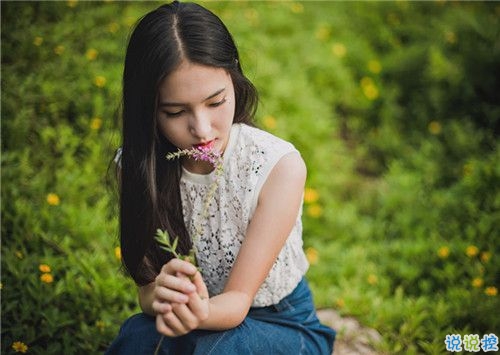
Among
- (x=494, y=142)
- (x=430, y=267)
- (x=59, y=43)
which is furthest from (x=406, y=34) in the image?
(x=59, y=43)

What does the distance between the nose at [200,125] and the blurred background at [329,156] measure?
0.58 m

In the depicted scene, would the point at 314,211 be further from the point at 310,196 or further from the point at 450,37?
the point at 450,37

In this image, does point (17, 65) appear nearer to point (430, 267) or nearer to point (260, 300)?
point (260, 300)

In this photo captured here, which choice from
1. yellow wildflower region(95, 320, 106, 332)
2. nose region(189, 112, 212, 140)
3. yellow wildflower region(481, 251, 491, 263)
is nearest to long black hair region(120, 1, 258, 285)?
nose region(189, 112, 212, 140)

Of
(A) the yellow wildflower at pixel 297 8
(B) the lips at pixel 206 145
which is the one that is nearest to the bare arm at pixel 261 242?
(B) the lips at pixel 206 145

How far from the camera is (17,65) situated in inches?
111

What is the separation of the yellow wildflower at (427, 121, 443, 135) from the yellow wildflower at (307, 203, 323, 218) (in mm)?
1093

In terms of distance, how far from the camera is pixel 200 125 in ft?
4.54

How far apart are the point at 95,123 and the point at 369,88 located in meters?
2.00

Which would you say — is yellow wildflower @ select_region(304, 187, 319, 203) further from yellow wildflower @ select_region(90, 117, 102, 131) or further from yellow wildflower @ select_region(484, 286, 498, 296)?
yellow wildflower @ select_region(90, 117, 102, 131)

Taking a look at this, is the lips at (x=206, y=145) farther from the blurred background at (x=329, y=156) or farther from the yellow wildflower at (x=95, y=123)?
the yellow wildflower at (x=95, y=123)

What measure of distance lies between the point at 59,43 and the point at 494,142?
8.85 ft

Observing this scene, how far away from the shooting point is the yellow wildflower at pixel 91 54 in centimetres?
307

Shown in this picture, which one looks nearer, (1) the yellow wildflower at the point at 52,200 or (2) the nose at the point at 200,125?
(2) the nose at the point at 200,125
